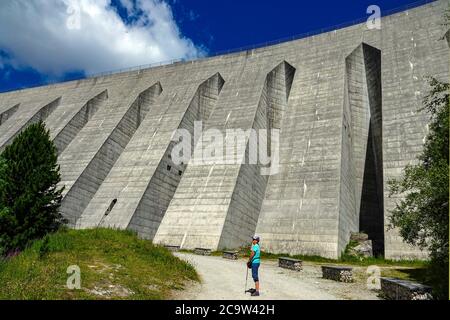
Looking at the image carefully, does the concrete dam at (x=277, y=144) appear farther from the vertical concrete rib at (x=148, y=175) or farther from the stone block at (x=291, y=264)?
the stone block at (x=291, y=264)

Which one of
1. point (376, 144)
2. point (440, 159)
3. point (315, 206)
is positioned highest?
point (376, 144)

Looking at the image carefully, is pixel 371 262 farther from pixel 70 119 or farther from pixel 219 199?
pixel 70 119

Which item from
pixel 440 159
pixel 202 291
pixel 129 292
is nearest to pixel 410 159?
pixel 440 159

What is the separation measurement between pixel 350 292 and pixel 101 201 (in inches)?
798

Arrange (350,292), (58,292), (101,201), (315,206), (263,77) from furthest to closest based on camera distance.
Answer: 1. (263,77)
2. (101,201)
3. (315,206)
4. (350,292)
5. (58,292)

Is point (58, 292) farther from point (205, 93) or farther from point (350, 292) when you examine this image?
point (205, 93)

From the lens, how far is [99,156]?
32.2m

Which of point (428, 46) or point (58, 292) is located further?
point (428, 46)

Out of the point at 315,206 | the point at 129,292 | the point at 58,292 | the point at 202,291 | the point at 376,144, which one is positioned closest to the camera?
the point at 58,292

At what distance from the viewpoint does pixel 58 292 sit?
27.9 ft

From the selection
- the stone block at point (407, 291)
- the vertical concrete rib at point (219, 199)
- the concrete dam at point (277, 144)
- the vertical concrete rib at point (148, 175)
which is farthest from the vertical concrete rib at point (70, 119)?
the stone block at point (407, 291)

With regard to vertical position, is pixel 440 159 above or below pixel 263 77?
below

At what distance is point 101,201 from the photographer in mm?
27234

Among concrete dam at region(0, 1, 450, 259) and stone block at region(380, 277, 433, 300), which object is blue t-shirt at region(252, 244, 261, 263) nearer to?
stone block at region(380, 277, 433, 300)
